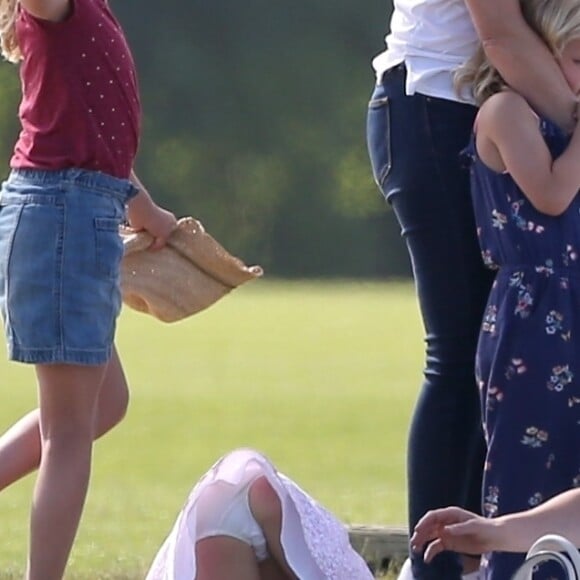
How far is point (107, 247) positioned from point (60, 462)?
385mm

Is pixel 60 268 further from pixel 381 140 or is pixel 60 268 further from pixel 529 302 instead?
pixel 529 302

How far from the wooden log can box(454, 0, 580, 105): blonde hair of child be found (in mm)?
1341

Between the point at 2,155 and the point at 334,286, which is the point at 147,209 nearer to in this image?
the point at 334,286

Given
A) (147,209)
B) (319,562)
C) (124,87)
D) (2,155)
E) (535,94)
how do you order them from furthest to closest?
(2,155) < (147,209) < (124,87) < (535,94) < (319,562)

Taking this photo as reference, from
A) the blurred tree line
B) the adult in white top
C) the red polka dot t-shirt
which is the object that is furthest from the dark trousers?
the blurred tree line

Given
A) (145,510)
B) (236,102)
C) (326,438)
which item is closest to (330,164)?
(236,102)

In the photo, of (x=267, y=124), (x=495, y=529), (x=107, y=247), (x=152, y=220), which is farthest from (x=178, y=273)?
(x=267, y=124)

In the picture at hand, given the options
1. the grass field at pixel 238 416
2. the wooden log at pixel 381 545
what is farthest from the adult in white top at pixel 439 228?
the grass field at pixel 238 416

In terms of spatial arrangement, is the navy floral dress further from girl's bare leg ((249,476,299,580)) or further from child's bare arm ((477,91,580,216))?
girl's bare leg ((249,476,299,580))

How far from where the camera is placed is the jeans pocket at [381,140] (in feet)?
11.4

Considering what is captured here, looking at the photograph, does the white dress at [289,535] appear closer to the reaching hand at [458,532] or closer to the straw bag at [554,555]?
the reaching hand at [458,532]

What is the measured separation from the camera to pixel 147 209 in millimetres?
3818

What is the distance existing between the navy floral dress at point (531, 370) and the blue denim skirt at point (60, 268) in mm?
673

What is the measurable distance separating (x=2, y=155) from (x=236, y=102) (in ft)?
12.8
